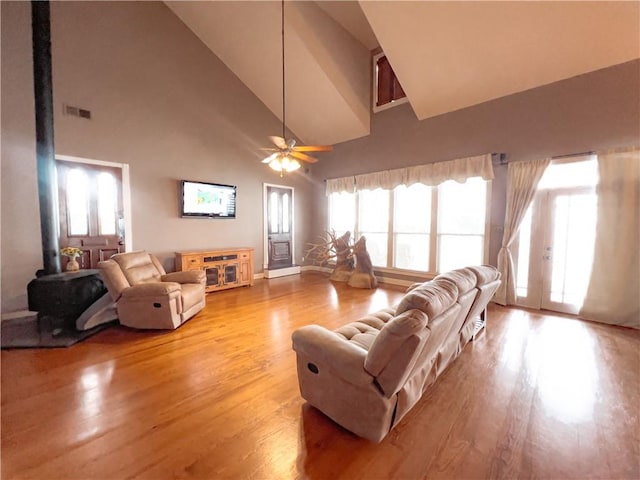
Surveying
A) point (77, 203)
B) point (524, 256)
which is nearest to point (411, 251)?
point (524, 256)

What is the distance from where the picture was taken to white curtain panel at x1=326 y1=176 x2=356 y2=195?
616cm

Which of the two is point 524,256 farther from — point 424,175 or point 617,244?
point 424,175

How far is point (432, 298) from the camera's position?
144 centimetres

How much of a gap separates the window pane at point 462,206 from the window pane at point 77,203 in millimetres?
5959

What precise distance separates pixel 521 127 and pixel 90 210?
673 cm

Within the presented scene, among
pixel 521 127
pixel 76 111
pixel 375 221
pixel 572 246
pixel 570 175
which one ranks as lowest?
pixel 572 246

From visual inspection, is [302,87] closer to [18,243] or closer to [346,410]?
[18,243]

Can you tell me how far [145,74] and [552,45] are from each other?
6.09 meters

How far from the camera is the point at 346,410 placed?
157 centimetres

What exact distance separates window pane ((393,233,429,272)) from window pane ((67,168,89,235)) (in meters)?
5.51

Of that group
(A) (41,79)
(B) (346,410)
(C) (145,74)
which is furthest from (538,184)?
(A) (41,79)

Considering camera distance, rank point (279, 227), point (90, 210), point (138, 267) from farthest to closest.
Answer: point (279, 227) → point (90, 210) → point (138, 267)

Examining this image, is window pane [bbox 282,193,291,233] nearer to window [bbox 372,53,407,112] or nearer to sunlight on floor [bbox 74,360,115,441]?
window [bbox 372,53,407,112]

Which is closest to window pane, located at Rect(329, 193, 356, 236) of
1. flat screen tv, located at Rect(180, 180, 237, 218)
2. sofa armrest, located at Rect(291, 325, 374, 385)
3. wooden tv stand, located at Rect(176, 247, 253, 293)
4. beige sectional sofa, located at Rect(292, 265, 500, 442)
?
wooden tv stand, located at Rect(176, 247, 253, 293)
